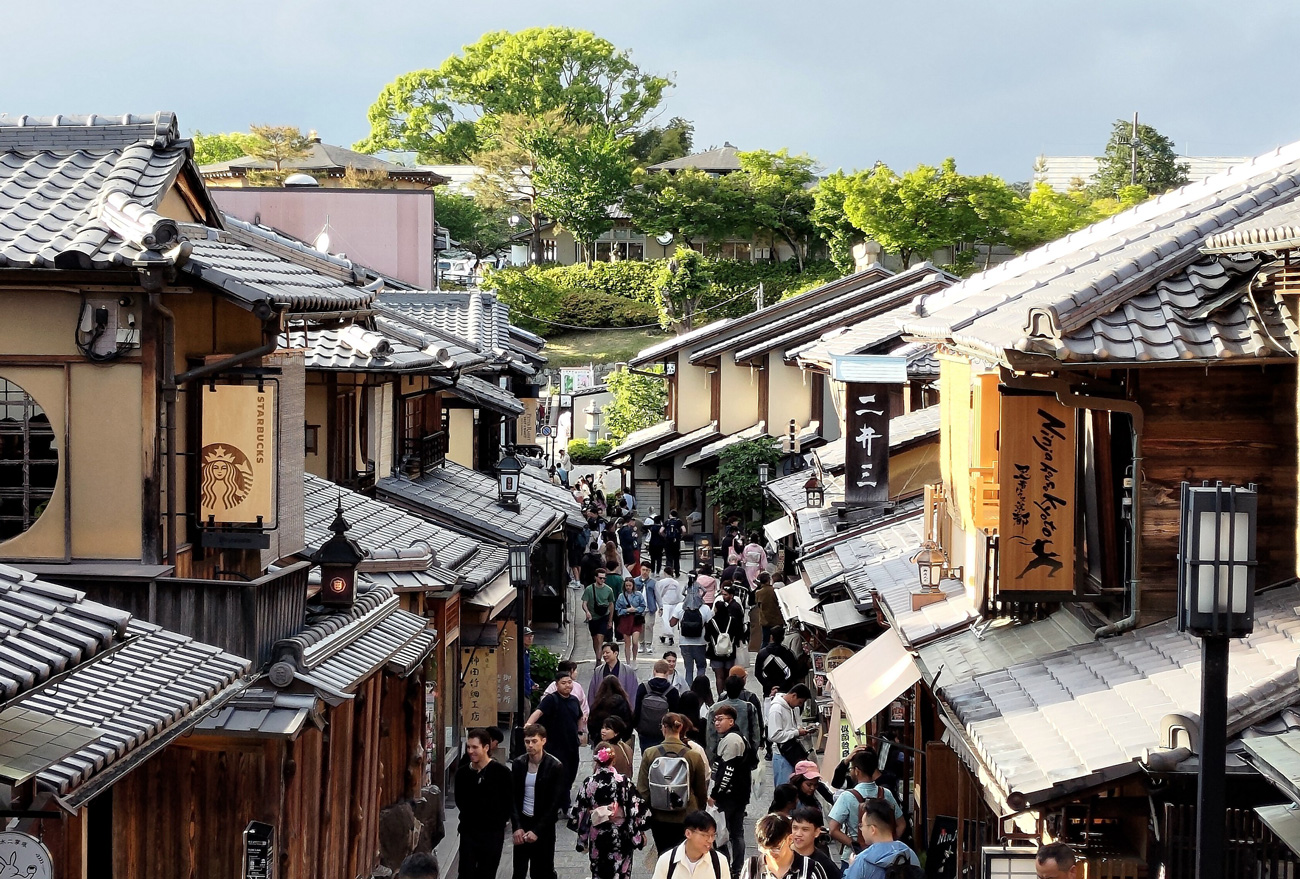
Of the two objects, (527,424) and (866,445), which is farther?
(527,424)

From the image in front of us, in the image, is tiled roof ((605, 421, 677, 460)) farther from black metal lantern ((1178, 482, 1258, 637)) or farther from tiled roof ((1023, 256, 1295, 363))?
black metal lantern ((1178, 482, 1258, 637))

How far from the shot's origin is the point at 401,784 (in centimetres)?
1667

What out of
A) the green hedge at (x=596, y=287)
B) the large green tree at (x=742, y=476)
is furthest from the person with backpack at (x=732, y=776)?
Answer: the green hedge at (x=596, y=287)

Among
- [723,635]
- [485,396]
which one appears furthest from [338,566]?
[485,396]

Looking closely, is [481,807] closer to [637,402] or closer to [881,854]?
[881,854]

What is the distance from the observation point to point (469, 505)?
24.6 m

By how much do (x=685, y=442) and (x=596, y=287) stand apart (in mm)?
33353

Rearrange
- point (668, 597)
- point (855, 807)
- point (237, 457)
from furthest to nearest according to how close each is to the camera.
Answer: point (668, 597) → point (855, 807) → point (237, 457)

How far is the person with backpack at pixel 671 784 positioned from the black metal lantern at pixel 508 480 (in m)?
11.9

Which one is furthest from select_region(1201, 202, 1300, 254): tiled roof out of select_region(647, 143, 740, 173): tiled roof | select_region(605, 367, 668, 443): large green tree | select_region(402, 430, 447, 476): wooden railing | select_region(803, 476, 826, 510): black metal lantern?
select_region(647, 143, 740, 173): tiled roof

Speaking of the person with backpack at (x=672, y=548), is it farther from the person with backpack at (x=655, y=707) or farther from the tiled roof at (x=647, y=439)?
the person with backpack at (x=655, y=707)

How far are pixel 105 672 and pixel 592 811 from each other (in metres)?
4.67

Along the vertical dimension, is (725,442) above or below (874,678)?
above

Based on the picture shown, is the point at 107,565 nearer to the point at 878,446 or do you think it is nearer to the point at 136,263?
the point at 136,263
